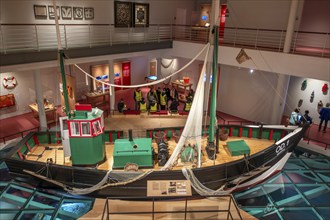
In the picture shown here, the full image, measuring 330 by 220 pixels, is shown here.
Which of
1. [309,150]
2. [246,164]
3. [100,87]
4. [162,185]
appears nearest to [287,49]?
[309,150]

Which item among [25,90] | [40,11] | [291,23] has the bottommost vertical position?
[25,90]

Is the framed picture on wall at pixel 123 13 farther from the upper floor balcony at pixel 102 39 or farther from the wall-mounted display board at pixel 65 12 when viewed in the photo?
the wall-mounted display board at pixel 65 12

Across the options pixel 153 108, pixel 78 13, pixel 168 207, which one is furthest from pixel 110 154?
pixel 78 13

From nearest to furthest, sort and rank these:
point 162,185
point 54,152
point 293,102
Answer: point 162,185, point 54,152, point 293,102

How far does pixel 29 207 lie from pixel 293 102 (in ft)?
38.0

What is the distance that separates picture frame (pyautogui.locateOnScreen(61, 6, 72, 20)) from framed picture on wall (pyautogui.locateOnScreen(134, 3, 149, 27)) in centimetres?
378

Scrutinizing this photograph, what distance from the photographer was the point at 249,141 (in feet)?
29.1

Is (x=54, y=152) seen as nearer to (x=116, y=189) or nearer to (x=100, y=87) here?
(x=116, y=189)

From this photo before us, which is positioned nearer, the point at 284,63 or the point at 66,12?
the point at 284,63

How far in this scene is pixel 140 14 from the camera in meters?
15.3

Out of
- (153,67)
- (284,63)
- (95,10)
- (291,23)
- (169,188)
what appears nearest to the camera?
(169,188)

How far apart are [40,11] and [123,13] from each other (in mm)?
4391

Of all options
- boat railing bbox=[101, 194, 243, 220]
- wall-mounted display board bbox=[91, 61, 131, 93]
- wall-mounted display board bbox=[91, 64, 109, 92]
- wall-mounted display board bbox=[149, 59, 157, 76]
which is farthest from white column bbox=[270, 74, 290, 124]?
wall-mounted display board bbox=[149, 59, 157, 76]

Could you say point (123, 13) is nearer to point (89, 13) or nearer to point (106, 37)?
point (106, 37)
